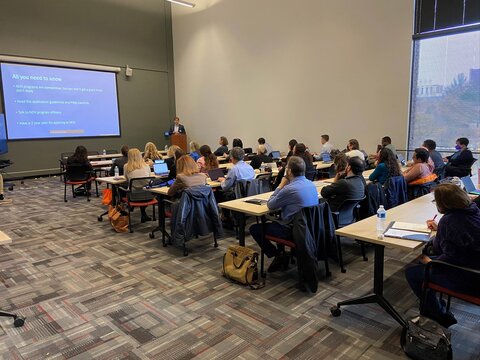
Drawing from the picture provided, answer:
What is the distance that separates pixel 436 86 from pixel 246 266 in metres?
6.82

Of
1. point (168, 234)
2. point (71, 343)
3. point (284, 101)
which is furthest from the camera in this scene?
point (284, 101)

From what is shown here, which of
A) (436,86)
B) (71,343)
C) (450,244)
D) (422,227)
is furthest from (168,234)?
(436,86)

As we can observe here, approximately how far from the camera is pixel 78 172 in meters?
7.44

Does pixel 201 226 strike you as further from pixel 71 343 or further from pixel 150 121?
pixel 150 121

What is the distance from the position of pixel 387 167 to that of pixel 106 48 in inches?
406

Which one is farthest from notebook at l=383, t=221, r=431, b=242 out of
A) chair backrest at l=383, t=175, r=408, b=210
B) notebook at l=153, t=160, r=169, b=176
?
notebook at l=153, t=160, r=169, b=176

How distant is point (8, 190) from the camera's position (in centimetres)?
878

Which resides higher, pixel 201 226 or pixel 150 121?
pixel 150 121

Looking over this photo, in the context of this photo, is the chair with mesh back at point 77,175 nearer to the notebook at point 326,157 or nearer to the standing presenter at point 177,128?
the notebook at point 326,157

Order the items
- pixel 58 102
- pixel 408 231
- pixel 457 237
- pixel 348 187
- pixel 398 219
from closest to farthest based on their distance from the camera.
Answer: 1. pixel 457 237
2. pixel 408 231
3. pixel 398 219
4. pixel 348 187
5. pixel 58 102

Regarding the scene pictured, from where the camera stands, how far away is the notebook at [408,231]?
8.23 feet

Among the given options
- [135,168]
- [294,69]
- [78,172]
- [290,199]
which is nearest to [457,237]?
[290,199]

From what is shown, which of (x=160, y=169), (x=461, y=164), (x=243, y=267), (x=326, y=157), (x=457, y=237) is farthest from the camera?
(x=326, y=157)

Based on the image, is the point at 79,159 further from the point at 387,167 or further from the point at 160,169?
the point at 387,167
